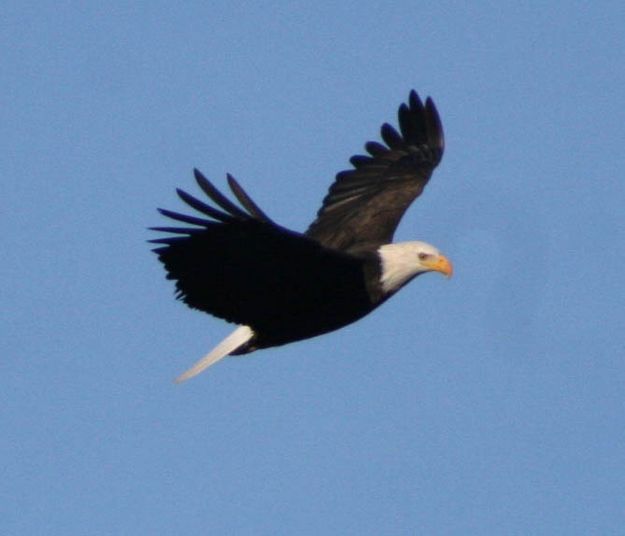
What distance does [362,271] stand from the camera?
12.2 metres

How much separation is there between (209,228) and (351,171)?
10.1ft

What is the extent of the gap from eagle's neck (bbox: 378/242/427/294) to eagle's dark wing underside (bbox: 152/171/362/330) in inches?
11.1

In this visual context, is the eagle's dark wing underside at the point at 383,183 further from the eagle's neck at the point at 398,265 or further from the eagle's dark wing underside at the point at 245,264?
the eagle's dark wing underside at the point at 245,264

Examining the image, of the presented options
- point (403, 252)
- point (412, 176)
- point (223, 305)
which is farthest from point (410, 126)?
point (223, 305)

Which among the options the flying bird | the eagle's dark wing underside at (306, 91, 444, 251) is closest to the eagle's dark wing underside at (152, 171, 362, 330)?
the flying bird

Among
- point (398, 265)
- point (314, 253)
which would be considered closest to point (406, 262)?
point (398, 265)

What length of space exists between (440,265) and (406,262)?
264mm

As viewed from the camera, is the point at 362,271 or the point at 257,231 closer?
the point at 257,231

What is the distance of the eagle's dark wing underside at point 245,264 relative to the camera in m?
11.0

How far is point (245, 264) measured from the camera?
37.9 feet

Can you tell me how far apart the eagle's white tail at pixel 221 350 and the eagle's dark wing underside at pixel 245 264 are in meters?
0.28

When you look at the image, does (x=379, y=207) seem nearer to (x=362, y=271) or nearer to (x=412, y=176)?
(x=412, y=176)

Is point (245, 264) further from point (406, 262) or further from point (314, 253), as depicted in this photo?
point (406, 262)

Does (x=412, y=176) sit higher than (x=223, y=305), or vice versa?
(x=412, y=176)
